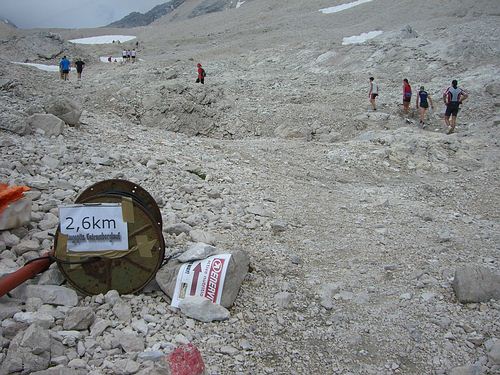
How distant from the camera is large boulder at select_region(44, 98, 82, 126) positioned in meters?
9.49

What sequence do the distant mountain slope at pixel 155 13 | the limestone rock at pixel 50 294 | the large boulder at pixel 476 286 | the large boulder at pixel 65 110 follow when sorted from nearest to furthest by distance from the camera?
the limestone rock at pixel 50 294, the large boulder at pixel 476 286, the large boulder at pixel 65 110, the distant mountain slope at pixel 155 13

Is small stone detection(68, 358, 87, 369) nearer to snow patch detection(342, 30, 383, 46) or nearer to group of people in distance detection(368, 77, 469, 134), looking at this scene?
group of people in distance detection(368, 77, 469, 134)

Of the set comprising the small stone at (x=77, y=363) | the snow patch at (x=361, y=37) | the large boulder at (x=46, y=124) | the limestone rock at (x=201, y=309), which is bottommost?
the limestone rock at (x=201, y=309)

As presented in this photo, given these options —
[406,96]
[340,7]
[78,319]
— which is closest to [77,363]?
[78,319]

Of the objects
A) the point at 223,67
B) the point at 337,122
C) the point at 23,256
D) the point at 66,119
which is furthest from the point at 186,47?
the point at 23,256

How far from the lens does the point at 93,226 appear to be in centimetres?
421

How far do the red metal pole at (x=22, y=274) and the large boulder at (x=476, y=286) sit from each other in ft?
14.3

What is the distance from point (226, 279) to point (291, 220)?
2.67 metres

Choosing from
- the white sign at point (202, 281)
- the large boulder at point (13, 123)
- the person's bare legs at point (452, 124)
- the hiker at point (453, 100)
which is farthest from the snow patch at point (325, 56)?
the white sign at point (202, 281)

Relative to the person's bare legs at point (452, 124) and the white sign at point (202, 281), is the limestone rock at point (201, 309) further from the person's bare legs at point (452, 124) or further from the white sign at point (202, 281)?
the person's bare legs at point (452, 124)

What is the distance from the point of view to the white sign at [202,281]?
438 centimetres

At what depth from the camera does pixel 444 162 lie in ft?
35.8

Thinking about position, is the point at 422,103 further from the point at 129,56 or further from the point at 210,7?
the point at 210,7

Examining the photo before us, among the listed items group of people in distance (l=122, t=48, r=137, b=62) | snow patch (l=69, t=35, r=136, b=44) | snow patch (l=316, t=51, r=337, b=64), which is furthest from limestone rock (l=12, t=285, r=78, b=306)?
snow patch (l=69, t=35, r=136, b=44)
